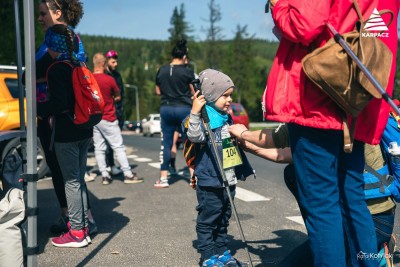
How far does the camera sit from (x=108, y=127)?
8.24 metres

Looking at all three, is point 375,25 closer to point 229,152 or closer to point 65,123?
point 229,152

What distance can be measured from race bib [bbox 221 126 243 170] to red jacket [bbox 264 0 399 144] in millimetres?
1146

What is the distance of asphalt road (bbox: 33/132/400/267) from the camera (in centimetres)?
420

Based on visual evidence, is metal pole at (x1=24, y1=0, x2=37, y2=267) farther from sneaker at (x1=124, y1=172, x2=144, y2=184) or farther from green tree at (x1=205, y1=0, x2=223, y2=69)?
green tree at (x1=205, y1=0, x2=223, y2=69)

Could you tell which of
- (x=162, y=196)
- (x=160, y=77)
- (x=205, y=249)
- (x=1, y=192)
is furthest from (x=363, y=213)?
(x=160, y=77)

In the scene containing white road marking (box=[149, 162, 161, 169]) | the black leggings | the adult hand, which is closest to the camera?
the adult hand

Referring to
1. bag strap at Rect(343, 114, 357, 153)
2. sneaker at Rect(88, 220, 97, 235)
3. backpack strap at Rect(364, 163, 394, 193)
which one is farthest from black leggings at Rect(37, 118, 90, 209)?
bag strap at Rect(343, 114, 357, 153)

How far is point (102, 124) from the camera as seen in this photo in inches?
323

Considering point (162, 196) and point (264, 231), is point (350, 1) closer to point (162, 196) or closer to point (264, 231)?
point (264, 231)

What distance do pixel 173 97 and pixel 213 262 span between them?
4284 millimetres

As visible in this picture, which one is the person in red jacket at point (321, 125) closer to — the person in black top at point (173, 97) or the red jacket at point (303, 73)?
the red jacket at point (303, 73)

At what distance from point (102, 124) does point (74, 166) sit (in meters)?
3.69

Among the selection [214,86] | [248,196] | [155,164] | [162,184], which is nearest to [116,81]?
[162,184]

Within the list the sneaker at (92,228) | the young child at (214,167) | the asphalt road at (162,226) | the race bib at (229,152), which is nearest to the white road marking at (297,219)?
the asphalt road at (162,226)
